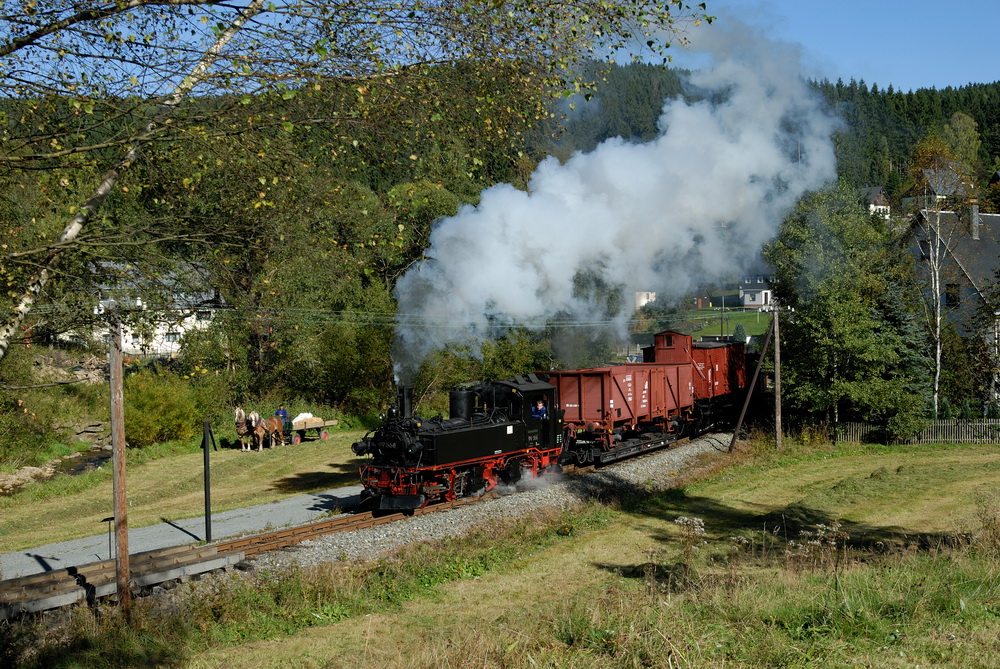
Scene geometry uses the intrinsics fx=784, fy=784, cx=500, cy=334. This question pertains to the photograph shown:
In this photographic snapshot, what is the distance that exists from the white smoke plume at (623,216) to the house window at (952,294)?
13.8 metres

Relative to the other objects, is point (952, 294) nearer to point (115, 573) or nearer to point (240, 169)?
point (115, 573)

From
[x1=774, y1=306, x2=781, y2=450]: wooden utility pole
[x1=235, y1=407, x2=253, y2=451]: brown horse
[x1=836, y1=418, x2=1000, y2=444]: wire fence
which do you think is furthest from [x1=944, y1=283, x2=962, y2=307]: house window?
[x1=235, y1=407, x2=253, y2=451]: brown horse

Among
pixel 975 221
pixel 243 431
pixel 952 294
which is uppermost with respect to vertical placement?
pixel 975 221

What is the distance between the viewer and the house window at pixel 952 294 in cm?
3888

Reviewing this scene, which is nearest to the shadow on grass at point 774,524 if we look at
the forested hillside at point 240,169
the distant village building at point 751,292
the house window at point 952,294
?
the forested hillside at point 240,169

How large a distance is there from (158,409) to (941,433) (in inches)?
1241

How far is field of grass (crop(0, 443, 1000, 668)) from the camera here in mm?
7781

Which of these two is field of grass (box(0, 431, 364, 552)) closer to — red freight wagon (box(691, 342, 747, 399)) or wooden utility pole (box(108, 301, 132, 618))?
wooden utility pole (box(108, 301, 132, 618))

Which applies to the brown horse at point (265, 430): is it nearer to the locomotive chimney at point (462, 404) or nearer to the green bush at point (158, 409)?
the green bush at point (158, 409)

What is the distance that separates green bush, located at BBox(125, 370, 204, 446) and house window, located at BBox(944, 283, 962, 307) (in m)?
35.6

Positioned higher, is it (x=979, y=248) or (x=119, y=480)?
(x=979, y=248)

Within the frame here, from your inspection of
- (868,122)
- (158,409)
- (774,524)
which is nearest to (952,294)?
(868,122)

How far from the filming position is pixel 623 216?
24594 millimetres

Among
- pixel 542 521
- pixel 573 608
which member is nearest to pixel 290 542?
pixel 542 521
